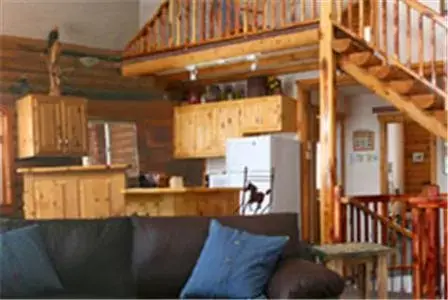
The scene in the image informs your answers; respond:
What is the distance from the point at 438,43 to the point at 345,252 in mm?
4349

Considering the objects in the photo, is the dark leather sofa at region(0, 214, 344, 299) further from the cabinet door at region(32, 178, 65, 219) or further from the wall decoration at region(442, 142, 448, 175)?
the wall decoration at region(442, 142, 448, 175)

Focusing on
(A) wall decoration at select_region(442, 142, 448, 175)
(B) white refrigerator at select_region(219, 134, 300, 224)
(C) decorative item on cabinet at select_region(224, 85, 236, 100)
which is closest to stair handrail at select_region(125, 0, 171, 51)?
(C) decorative item on cabinet at select_region(224, 85, 236, 100)

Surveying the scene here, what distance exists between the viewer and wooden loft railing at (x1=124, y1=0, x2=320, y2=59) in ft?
24.6

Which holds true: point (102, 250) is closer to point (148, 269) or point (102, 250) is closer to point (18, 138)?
point (148, 269)

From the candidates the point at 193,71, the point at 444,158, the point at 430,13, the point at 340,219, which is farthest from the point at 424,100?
the point at 444,158

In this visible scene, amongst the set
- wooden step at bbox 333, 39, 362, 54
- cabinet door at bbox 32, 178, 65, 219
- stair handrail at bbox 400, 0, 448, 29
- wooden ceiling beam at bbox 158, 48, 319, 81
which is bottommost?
cabinet door at bbox 32, 178, 65, 219

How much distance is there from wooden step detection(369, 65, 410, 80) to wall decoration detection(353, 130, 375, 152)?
3384mm

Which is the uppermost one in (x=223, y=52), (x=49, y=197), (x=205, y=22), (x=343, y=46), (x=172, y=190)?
(x=205, y=22)

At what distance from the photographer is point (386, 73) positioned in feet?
20.8

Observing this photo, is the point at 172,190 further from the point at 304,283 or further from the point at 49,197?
the point at 304,283

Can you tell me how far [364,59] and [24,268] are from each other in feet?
14.0

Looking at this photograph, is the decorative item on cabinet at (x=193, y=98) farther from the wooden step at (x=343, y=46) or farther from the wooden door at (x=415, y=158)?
the wooden door at (x=415, y=158)

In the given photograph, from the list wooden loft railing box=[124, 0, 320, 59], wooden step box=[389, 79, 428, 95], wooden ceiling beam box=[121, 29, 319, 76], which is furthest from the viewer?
wooden loft railing box=[124, 0, 320, 59]

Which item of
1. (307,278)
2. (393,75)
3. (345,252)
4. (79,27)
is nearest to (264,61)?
(393,75)
